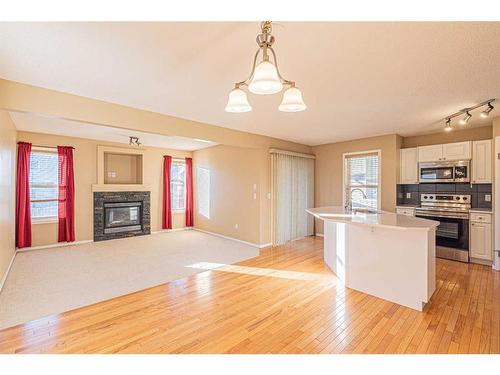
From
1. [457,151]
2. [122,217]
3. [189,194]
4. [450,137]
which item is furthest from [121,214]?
[450,137]

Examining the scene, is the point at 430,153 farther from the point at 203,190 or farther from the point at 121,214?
the point at 121,214

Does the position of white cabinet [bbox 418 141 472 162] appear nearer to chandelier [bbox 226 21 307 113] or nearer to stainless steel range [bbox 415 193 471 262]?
stainless steel range [bbox 415 193 471 262]

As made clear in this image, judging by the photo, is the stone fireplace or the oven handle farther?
the stone fireplace

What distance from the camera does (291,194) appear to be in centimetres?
609

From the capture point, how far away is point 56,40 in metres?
1.88

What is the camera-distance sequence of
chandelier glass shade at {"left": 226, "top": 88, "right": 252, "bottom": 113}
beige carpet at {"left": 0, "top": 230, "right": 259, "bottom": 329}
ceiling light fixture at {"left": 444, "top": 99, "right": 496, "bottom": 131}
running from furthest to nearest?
ceiling light fixture at {"left": 444, "top": 99, "right": 496, "bottom": 131}
beige carpet at {"left": 0, "top": 230, "right": 259, "bottom": 329}
chandelier glass shade at {"left": 226, "top": 88, "right": 252, "bottom": 113}

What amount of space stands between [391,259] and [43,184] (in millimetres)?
6795

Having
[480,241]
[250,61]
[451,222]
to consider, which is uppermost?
[250,61]

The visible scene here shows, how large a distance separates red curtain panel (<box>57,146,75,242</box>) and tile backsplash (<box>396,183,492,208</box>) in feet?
23.7

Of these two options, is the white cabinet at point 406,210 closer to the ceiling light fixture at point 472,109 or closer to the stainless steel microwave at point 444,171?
the stainless steel microwave at point 444,171

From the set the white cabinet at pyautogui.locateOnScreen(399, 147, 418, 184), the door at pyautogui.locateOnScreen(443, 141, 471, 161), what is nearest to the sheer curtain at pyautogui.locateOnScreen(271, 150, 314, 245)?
the white cabinet at pyautogui.locateOnScreen(399, 147, 418, 184)

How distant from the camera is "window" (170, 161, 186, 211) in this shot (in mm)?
7641

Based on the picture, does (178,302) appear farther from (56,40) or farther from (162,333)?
(56,40)
